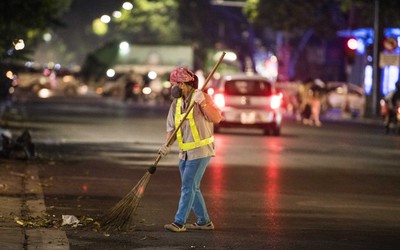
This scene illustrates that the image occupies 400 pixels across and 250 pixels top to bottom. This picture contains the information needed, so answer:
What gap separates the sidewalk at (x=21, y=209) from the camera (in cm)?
1111

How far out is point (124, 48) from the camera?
77.6m

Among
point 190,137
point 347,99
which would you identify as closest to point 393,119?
point 347,99

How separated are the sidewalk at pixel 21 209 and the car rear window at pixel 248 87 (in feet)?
40.6

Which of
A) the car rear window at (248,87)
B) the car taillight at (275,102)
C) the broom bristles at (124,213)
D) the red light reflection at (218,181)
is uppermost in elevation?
the car rear window at (248,87)

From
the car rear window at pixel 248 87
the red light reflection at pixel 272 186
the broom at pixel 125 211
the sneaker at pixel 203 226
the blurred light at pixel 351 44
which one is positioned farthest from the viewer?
the blurred light at pixel 351 44

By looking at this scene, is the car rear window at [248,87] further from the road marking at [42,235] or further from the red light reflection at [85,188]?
the road marking at [42,235]

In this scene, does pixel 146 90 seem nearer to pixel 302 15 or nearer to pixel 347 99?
pixel 302 15

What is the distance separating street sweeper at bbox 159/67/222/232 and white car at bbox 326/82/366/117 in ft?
123

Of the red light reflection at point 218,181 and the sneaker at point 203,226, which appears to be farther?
the red light reflection at point 218,181

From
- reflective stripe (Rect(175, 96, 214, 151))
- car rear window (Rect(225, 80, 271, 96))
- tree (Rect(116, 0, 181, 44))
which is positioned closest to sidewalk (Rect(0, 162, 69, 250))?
reflective stripe (Rect(175, 96, 214, 151))

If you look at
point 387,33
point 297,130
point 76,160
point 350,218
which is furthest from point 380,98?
point 350,218

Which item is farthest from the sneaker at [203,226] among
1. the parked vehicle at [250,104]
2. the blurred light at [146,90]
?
the blurred light at [146,90]

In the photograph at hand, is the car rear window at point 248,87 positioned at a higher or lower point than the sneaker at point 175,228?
higher

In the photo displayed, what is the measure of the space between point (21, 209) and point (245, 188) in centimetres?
450
